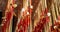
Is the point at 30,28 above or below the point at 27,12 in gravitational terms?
below

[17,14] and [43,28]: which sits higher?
[17,14]

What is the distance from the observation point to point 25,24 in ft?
3.74

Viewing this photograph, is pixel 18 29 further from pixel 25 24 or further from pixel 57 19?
pixel 57 19

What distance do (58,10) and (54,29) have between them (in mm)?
161

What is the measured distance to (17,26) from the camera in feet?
3.75

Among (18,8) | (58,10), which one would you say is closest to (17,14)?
(18,8)

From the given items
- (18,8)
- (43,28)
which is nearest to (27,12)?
(18,8)

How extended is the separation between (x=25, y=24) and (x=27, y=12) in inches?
3.8

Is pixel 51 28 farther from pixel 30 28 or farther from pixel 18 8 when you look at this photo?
pixel 18 8

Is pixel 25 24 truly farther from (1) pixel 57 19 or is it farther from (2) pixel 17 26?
(1) pixel 57 19

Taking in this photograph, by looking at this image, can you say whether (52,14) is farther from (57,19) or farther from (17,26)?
(17,26)

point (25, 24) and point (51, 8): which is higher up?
point (51, 8)

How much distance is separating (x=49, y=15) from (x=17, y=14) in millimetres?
256

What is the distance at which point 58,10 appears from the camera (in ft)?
4.05
